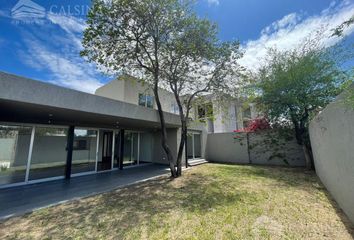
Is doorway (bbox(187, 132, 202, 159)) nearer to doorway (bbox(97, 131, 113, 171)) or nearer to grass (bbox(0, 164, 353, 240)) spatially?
doorway (bbox(97, 131, 113, 171))

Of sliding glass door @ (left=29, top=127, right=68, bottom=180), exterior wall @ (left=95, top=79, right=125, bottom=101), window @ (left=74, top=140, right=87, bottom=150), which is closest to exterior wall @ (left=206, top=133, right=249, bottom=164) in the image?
exterior wall @ (left=95, top=79, right=125, bottom=101)

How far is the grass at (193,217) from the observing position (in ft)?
10.8

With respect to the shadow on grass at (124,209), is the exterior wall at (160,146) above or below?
above

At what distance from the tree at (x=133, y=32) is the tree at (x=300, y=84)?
18.8 ft

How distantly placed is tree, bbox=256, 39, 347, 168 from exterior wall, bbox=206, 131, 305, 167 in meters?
1.48

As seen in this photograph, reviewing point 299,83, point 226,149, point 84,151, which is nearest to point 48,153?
point 84,151

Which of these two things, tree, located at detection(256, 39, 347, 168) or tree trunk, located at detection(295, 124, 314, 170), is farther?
tree trunk, located at detection(295, 124, 314, 170)

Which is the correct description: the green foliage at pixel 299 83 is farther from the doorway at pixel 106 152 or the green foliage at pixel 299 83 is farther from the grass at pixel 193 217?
the doorway at pixel 106 152

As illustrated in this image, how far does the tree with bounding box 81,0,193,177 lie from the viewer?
6.82m

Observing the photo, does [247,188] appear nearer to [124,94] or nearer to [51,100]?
[51,100]

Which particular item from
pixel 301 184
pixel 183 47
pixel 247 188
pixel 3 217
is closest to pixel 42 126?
pixel 3 217

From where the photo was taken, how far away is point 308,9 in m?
6.65

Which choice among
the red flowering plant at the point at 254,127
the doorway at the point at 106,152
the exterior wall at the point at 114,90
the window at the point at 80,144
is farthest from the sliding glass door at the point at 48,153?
the red flowering plant at the point at 254,127

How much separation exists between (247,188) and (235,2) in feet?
28.2
